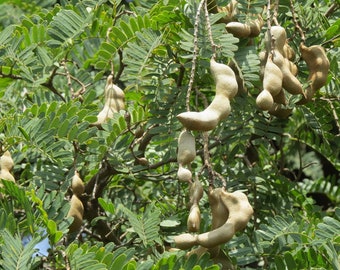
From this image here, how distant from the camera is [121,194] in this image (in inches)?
81.5

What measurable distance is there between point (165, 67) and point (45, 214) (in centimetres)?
41

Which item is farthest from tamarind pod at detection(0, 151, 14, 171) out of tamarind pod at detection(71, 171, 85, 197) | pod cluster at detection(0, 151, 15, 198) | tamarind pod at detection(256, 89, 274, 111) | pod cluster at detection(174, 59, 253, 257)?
tamarind pod at detection(256, 89, 274, 111)

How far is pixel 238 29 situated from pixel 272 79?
207mm

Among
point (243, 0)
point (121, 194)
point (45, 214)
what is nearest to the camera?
point (45, 214)

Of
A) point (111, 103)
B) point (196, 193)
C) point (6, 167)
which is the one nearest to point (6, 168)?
point (6, 167)

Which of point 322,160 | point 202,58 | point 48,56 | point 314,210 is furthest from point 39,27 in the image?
point 322,160

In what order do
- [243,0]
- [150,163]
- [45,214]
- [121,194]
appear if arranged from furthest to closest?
[121,194], [150,163], [243,0], [45,214]

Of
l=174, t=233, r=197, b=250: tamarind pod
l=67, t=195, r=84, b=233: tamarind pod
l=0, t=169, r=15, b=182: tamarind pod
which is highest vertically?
l=174, t=233, r=197, b=250: tamarind pod

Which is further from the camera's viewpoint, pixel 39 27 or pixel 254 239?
pixel 39 27

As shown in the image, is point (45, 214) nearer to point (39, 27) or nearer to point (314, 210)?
point (39, 27)

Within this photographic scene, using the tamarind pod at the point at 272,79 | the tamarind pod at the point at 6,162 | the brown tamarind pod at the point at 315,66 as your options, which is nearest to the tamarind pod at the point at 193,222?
the tamarind pod at the point at 272,79

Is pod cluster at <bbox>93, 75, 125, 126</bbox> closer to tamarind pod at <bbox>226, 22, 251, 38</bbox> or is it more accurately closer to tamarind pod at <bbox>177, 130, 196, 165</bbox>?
tamarind pod at <bbox>226, 22, 251, 38</bbox>

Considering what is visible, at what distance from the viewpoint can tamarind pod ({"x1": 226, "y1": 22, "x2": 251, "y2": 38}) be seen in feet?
4.85

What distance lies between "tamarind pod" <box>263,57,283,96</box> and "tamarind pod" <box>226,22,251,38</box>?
0.18 meters
